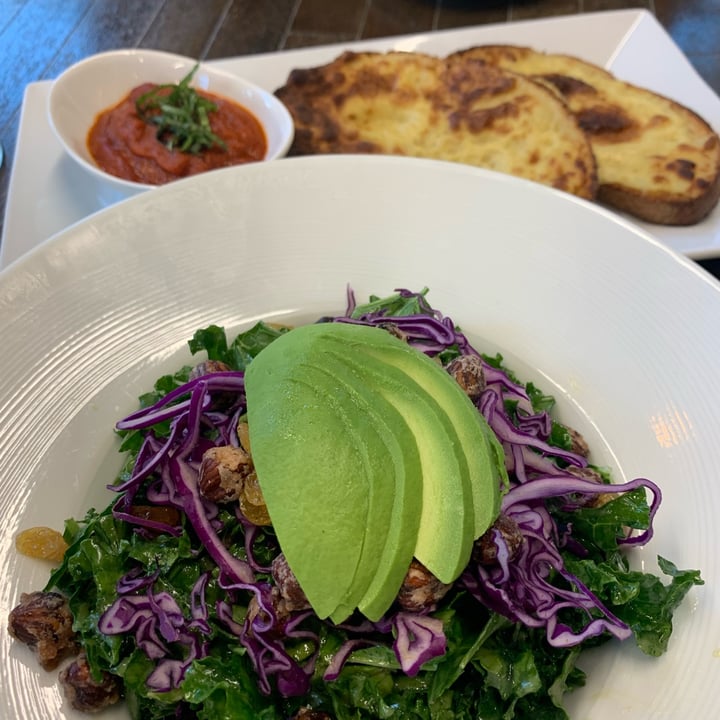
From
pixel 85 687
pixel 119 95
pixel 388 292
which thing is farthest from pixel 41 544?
pixel 119 95

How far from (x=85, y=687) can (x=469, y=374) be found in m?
1.45

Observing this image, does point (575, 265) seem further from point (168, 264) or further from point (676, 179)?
point (168, 264)

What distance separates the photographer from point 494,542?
2031mm

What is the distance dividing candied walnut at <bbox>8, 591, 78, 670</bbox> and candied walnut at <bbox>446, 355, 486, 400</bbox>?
138 centimetres

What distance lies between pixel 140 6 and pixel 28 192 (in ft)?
9.87

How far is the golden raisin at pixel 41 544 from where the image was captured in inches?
83.8

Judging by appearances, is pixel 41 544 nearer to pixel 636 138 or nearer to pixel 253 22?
pixel 636 138

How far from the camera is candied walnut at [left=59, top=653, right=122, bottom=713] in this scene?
192 centimetres

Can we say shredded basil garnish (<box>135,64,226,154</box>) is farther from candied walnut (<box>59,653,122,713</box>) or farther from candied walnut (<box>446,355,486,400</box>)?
candied walnut (<box>59,653,122,713</box>)

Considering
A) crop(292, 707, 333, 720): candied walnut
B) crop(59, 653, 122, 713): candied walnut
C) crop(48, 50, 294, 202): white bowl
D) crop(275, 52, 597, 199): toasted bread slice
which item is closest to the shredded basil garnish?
crop(48, 50, 294, 202): white bowl

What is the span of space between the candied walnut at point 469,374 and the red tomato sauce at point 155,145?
1.99m

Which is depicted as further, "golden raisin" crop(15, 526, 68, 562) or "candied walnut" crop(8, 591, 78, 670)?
"golden raisin" crop(15, 526, 68, 562)

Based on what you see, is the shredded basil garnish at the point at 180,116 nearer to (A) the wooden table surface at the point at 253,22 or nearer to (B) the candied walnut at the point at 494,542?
(A) the wooden table surface at the point at 253,22

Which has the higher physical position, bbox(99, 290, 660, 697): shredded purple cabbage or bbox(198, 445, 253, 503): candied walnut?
bbox(198, 445, 253, 503): candied walnut
